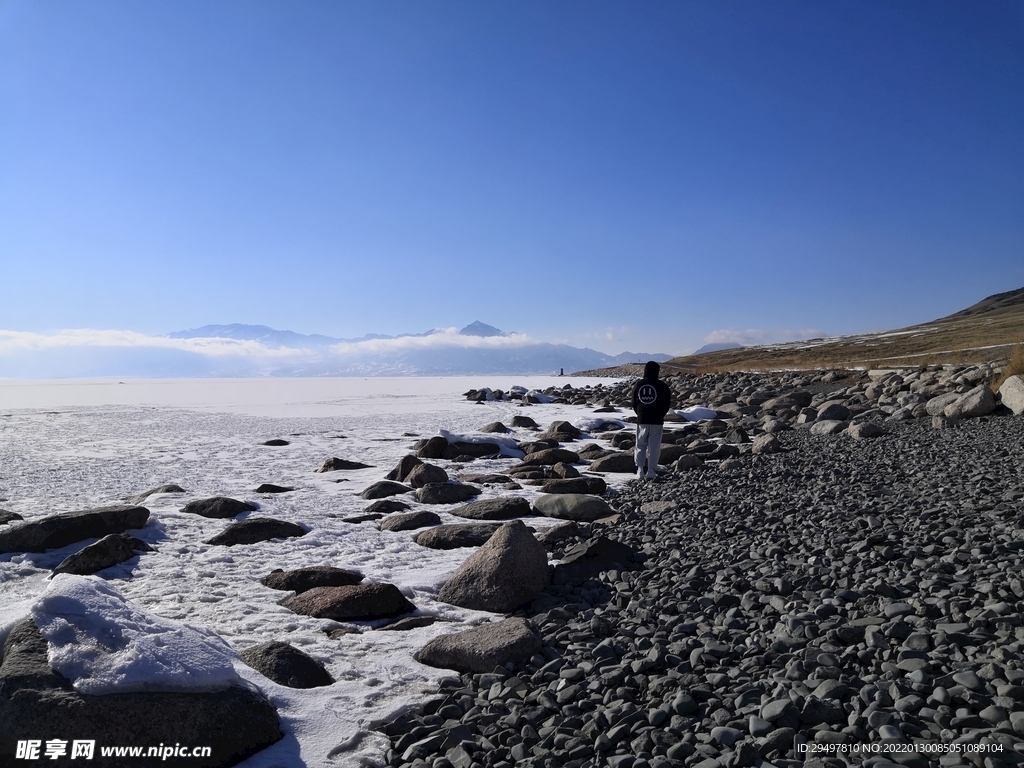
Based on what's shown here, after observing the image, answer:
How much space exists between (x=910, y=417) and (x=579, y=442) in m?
8.73

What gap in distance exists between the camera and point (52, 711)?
3.28m

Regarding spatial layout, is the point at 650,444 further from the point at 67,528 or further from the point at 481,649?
the point at 67,528

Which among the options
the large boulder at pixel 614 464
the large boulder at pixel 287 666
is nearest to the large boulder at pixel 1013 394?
the large boulder at pixel 614 464

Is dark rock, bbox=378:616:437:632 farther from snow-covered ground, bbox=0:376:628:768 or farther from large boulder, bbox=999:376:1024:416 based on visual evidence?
large boulder, bbox=999:376:1024:416

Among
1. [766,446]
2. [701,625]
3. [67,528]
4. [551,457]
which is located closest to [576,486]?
[551,457]

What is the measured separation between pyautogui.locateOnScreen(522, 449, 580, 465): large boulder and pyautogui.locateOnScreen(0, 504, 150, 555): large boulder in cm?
796

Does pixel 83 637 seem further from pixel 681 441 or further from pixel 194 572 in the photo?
pixel 681 441

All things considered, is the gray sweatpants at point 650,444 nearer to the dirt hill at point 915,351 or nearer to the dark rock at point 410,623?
the dark rock at point 410,623

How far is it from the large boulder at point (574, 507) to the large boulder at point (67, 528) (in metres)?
5.70

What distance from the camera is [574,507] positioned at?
9438 mm

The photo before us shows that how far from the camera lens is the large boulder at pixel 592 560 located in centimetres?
645

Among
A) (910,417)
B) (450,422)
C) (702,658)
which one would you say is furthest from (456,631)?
(450,422)

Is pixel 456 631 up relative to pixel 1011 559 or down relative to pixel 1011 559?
down

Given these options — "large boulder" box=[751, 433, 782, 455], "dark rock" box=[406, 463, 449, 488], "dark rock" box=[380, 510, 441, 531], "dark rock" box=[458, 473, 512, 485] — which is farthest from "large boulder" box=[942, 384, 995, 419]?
"dark rock" box=[380, 510, 441, 531]
